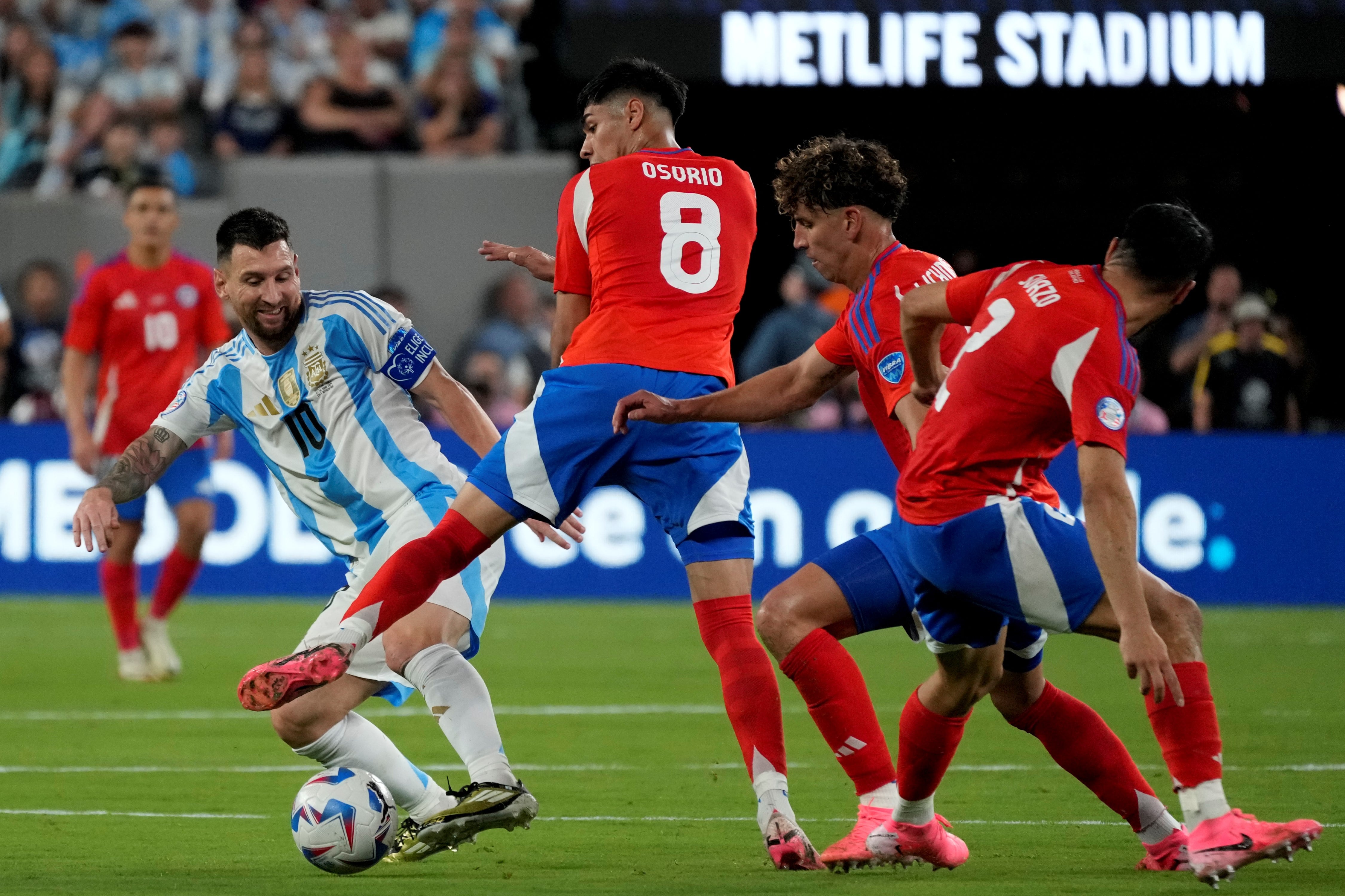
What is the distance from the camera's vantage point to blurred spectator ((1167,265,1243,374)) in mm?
13594

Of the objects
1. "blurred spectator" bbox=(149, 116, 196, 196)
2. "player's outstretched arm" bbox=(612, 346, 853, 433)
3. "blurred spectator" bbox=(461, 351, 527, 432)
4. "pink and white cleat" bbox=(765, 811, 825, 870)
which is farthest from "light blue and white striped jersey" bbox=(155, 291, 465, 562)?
"blurred spectator" bbox=(149, 116, 196, 196)

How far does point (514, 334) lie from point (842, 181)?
9371mm

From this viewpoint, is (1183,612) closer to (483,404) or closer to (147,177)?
(147,177)

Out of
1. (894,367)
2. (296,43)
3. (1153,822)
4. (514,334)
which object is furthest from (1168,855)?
(296,43)

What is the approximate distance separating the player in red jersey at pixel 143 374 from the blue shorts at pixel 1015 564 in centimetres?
574

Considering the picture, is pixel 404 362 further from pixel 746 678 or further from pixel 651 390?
pixel 746 678

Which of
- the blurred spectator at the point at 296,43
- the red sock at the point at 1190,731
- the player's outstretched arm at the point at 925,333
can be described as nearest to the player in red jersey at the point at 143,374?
the player's outstretched arm at the point at 925,333

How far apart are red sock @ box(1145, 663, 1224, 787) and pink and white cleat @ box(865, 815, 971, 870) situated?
67cm

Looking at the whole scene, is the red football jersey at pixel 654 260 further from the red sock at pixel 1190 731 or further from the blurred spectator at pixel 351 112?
the blurred spectator at pixel 351 112

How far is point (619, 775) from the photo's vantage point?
6.71 metres

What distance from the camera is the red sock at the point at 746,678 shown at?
495 cm

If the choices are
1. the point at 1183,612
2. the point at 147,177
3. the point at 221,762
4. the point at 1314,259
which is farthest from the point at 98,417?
the point at 1314,259

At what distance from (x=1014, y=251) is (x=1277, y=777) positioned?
845 cm

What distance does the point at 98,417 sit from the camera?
977cm
